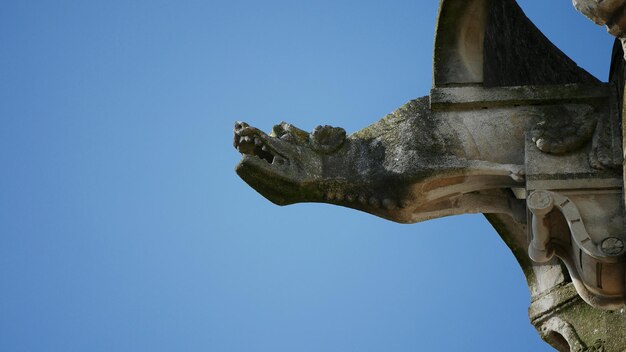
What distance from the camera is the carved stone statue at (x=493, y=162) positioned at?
10281 millimetres

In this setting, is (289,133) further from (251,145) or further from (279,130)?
(251,145)

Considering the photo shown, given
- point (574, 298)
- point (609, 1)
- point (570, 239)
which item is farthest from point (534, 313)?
point (609, 1)

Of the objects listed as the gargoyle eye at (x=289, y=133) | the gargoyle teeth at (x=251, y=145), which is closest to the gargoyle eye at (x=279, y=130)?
the gargoyle eye at (x=289, y=133)

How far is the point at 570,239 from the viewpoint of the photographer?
10492 millimetres

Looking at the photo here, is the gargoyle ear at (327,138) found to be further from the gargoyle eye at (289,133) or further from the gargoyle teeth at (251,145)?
the gargoyle teeth at (251,145)

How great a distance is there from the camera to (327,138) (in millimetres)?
11133

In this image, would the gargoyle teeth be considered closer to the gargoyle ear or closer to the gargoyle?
the gargoyle

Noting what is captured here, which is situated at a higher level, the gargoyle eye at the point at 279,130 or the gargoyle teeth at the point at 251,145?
the gargoyle eye at the point at 279,130

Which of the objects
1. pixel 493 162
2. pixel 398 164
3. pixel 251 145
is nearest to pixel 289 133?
pixel 251 145

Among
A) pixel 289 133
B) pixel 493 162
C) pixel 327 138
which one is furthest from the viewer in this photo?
pixel 289 133

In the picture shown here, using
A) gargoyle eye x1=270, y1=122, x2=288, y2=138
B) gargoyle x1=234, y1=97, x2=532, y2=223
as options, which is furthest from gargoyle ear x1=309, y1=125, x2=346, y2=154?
gargoyle eye x1=270, y1=122, x2=288, y2=138

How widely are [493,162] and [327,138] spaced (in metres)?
1.17

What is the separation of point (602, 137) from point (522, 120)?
0.59 meters

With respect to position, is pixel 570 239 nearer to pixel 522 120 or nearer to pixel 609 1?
pixel 522 120
